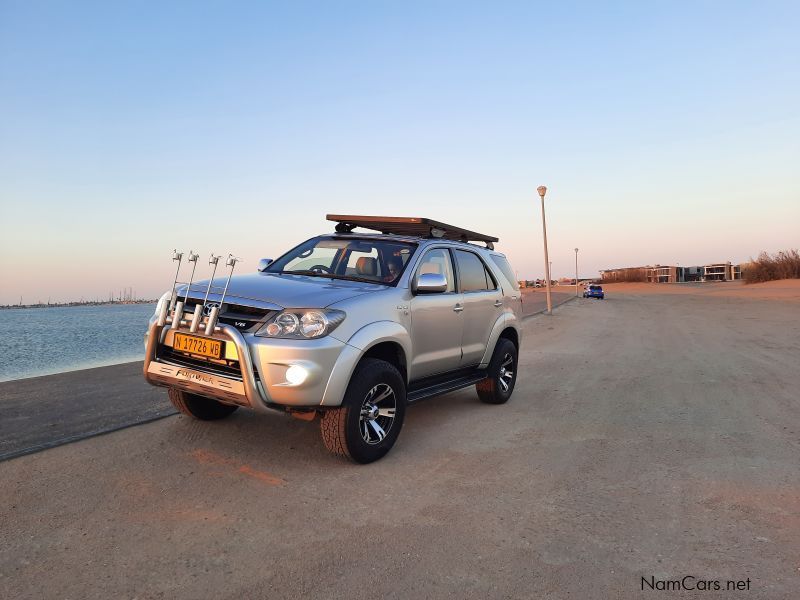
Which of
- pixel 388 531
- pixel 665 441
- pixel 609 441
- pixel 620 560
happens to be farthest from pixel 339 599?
pixel 665 441

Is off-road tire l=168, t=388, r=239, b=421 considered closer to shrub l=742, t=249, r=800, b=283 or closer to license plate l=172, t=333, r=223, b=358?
license plate l=172, t=333, r=223, b=358

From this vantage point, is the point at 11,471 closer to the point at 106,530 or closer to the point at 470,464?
the point at 106,530

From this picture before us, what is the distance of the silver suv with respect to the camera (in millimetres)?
4004

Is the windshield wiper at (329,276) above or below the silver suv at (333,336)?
above

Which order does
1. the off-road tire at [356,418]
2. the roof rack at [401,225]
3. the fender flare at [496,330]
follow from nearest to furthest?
the off-road tire at [356,418], the roof rack at [401,225], the fender flare at [496,330]

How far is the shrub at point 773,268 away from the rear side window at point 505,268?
Result: 55.4m

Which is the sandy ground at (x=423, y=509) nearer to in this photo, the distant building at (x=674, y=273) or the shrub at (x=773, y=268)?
the shrub at (x=773, y=268)

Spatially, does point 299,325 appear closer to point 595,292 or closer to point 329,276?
point 329,276

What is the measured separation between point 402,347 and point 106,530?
2.57 metres

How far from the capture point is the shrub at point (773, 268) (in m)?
51.7

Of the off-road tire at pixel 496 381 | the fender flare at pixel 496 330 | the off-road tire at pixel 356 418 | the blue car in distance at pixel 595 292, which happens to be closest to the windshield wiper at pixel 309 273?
the off-road tire at pixel 356 418

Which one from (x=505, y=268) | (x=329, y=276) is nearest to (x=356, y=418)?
(x=329, y=276)

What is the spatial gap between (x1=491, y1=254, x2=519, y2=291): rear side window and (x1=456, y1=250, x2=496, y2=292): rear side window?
1.46ft

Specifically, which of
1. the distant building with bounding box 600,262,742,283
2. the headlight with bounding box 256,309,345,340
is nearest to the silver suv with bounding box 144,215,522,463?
the headlight with bounding box 256,309,345,340
